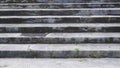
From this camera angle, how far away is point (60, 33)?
4.93 m

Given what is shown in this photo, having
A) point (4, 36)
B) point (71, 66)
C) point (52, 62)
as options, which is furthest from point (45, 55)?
point (4, 36)

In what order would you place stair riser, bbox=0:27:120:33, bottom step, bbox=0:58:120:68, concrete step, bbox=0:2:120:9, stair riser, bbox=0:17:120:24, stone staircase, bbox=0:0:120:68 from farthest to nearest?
concrete step, bbox=0:2:120:9
stair riser, bbox=0:17:120:24
stair riser, bbox=0:27:120:33
stone staircase, bbox=0:0:120:68
bottom step, bbox=0:58:120:68

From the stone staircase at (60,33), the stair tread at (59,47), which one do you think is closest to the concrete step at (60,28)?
the stone staircase at (60,33)

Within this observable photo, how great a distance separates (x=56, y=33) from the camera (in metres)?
4.93

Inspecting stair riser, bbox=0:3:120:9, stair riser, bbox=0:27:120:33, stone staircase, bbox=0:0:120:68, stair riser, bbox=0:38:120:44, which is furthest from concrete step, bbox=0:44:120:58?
stair riser, bbox=0:3:120:9

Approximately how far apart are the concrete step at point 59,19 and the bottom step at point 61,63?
1.24 meters

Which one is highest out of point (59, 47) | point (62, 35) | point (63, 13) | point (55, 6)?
point (55, 6)

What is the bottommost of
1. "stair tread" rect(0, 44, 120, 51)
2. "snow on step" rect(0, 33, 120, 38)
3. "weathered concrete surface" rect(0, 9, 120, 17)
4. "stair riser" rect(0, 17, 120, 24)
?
"stair tread" rect(0, 44, 120, 51)

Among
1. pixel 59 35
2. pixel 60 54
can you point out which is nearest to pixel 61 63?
pixel 60 54

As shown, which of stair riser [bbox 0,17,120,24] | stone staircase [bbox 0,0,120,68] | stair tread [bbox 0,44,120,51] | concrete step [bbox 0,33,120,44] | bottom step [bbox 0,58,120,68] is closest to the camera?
bottom step [bbox 0,58,120,68]

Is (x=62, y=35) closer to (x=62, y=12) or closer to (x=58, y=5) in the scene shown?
(x=62, y=12)

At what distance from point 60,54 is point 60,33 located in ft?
2.40

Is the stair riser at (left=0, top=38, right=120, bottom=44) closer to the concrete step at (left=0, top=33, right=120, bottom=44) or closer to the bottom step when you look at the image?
the concrete step at (left=0, top=33, right=120, bottom=44)

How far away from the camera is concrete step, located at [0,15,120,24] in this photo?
5.18 meters
